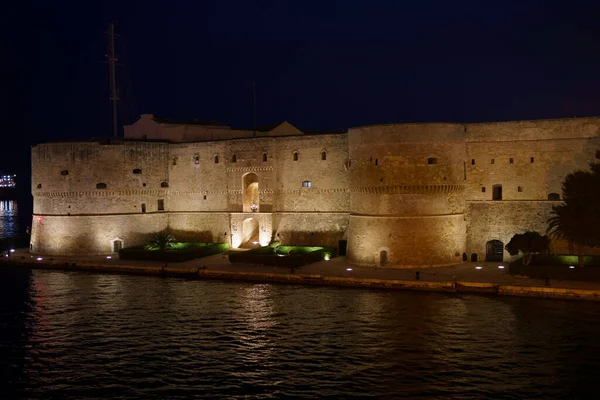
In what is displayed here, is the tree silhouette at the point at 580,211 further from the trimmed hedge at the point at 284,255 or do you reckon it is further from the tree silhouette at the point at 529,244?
the trimmed hedge at the point at 284,255

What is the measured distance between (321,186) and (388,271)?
7.48 m

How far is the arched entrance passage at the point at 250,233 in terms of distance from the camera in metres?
36.9

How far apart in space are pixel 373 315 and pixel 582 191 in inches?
406

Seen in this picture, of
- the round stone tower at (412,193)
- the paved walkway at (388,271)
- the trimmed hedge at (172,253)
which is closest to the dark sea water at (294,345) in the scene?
the paved walkway at (388,271)

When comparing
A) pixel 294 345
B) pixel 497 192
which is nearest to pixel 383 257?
pixel 497 192

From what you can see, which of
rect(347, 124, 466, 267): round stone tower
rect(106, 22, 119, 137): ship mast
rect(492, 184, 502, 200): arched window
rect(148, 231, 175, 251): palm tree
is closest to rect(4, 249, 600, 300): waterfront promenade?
rect(347, 124, 466, 267): round stone tower

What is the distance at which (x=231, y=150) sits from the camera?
121ft

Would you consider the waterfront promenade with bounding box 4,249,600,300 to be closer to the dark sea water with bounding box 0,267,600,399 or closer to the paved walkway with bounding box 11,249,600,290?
the paved walkway with bounding box 11,249,600,290

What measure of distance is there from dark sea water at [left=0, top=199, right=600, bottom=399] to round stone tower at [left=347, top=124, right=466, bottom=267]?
13.2ft

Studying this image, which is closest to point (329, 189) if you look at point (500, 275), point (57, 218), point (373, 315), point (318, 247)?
point (318, 247)

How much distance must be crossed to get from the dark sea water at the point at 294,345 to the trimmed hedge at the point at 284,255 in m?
3.67

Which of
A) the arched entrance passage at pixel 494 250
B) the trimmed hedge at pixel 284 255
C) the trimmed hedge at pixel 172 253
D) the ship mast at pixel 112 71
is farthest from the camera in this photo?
the ship mast at pixel 112 71

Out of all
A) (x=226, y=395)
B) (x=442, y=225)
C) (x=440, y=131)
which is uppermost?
(x=440, y=131)

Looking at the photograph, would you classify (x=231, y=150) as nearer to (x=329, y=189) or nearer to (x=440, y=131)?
(x=329, y=189)
